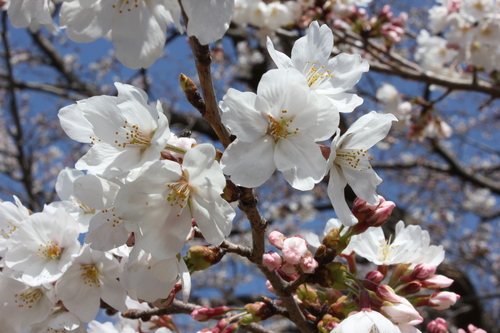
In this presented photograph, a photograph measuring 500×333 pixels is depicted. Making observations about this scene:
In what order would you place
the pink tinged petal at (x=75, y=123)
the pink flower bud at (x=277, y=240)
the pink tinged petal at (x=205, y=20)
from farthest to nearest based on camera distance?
the pink flower bud at (x=277, y=240)
the pink tinged petal at (x=75, y=123)
the pink tinged petal at (x=205, y=20)

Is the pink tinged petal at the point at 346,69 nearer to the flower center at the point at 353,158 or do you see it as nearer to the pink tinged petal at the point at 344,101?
the pink tinged petal at the point at 344,101

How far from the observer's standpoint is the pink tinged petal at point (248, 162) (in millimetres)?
1016

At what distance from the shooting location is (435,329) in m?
1.56

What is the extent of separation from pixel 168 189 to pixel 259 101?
1.07 feet

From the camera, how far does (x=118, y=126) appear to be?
117cm

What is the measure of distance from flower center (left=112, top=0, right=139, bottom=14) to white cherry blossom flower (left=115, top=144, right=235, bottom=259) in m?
0.39

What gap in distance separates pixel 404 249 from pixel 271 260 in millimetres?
547

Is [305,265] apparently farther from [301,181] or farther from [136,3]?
[136,3]

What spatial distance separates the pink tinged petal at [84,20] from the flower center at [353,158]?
0.72 meters

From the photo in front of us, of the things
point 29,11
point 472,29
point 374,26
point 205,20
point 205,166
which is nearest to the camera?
point 205,20

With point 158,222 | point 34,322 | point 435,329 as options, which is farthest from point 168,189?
point 435,329

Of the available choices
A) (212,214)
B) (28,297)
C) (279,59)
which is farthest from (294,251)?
(28,297)

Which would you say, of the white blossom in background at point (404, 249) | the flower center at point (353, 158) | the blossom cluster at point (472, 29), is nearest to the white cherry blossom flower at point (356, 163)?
the flower center at point (353, 158)

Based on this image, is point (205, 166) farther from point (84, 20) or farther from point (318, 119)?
point (84, 20)
